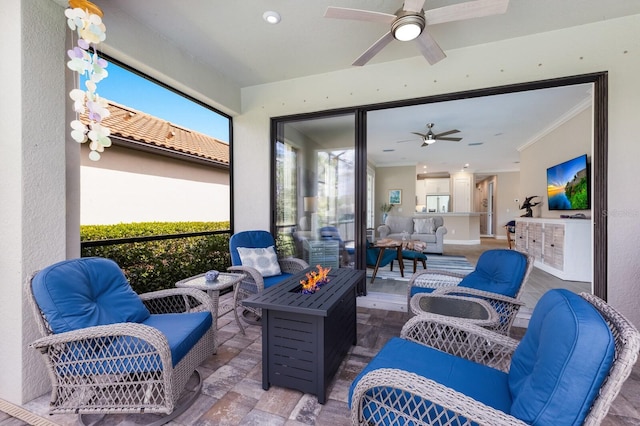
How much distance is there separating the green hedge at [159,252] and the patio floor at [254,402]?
113cm

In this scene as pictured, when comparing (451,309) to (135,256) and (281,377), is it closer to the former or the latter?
(281,377)

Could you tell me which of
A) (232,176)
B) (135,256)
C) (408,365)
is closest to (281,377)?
(408,365)

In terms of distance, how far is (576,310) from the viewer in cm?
88

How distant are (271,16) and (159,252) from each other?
8.48 feet

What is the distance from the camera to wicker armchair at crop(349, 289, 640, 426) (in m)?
0.76

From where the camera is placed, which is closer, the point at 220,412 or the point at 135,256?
the point at 220,412

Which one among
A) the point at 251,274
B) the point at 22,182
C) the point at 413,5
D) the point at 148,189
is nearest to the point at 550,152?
the point at 413,5

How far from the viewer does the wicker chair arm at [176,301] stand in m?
1.94

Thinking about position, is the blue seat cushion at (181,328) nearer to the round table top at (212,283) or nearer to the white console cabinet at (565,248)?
the round table top at (212,283)

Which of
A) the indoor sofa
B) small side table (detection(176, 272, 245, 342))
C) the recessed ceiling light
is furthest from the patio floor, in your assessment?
the indoor sofa

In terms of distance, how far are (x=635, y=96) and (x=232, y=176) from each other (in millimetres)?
4295

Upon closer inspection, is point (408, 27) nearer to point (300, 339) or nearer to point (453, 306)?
point (453, 306)

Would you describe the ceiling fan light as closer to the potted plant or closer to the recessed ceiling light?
the recessed ceiling light

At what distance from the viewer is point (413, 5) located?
185 cm
